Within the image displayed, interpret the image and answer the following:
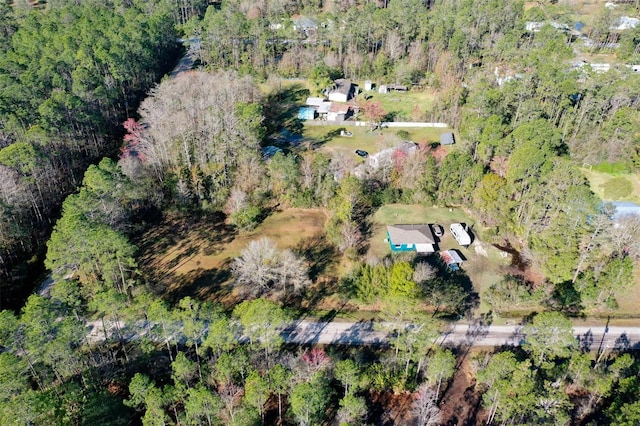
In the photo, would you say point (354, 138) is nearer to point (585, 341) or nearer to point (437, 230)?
point (437, 230)

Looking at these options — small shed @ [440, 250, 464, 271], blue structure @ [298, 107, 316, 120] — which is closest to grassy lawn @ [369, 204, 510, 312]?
small shed @ [440, 250, 464, 271]

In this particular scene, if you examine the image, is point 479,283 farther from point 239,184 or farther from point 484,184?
point 239,184

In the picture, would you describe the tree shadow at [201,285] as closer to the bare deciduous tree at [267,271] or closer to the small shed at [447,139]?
the bare deciduous tree at [267,271]

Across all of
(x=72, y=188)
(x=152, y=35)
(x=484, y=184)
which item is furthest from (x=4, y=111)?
(x=484, y=184)

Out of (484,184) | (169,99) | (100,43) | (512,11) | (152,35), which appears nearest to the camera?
(484,184)

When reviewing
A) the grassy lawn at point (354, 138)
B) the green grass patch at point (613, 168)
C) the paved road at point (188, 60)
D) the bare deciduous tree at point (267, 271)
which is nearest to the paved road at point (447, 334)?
the bare deciduous tree at point (267, 271)

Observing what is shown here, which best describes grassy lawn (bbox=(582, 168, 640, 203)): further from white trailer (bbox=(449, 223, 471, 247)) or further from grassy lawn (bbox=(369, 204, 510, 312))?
white trailer (bbox=(449, 223, 471, 247))
